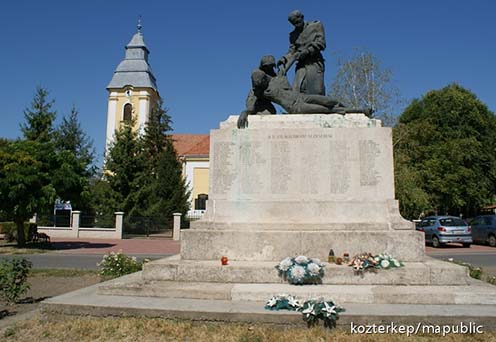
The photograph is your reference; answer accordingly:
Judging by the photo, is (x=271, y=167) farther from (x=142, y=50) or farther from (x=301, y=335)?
(x=142, y=50)

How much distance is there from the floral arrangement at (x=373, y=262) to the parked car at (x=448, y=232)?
1745 centimetres

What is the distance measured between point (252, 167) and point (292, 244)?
1682 millimetres

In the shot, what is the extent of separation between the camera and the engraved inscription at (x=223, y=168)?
24.3 feet

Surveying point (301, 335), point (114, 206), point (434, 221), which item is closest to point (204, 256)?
point (301, 335)

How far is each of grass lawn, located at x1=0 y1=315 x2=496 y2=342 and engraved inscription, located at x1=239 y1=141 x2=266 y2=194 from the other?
3.02 m

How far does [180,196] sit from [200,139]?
86.8ft

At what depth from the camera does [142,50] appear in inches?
2218

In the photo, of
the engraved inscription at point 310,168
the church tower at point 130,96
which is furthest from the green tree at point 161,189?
the engraved inscription at point 310,168

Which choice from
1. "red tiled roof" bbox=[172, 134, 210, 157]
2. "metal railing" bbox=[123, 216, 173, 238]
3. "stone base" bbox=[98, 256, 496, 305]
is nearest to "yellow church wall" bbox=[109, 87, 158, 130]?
"red tiled roof" bbox=[172, 134, 210, 157]

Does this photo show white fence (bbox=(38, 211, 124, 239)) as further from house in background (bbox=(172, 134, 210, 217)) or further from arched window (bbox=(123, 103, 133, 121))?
arched window (bbox=(123, 103, 133, 121))

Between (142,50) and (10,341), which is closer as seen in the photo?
(10,341)

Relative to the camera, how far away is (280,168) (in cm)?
733

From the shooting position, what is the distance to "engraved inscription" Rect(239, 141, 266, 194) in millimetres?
7348

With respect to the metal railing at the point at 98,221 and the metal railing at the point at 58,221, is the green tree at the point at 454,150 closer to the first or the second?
the metal railing at the point at 98,221
